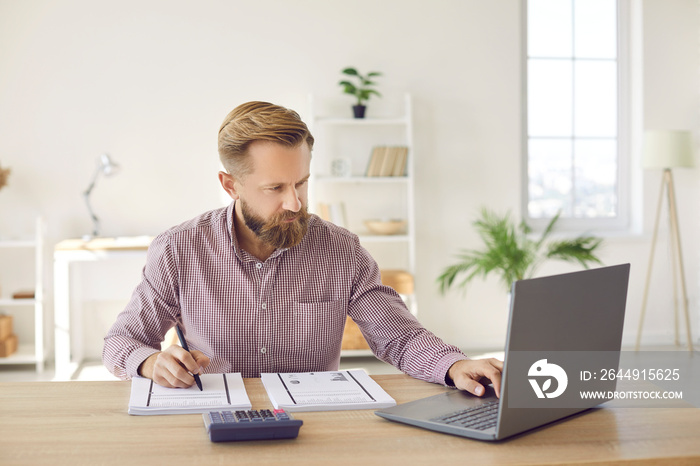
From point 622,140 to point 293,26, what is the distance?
2470 mm

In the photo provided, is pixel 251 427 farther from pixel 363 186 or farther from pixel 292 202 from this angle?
pixel 363 186

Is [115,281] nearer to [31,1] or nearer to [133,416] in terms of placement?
A: [31,1]

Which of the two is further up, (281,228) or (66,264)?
(281,228)

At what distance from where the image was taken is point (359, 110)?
4.42m

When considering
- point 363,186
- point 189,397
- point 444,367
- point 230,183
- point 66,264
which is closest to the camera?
point 189,397

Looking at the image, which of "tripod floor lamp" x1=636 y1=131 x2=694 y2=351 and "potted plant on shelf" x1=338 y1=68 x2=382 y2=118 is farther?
"tripod floor lamp" x1=636 y1=131 x2=694 y2=351

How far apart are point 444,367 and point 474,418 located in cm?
28

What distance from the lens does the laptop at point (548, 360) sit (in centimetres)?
101

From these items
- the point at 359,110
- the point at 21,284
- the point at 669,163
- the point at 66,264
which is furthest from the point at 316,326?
the point at 669,163

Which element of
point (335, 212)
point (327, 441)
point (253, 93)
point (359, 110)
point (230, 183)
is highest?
point (253, 93)

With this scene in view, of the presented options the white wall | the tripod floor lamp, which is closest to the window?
the white wall

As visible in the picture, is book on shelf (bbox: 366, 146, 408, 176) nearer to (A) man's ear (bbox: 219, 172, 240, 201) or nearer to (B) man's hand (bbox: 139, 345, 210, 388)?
(A) man's ear (bbox: 219, 172, 240, 201)

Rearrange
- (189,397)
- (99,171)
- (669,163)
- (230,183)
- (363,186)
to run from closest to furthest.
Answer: (189,397) → (230,183) → (99,171) → (669,163) → (363,186)

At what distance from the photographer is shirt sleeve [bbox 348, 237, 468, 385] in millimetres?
1474
